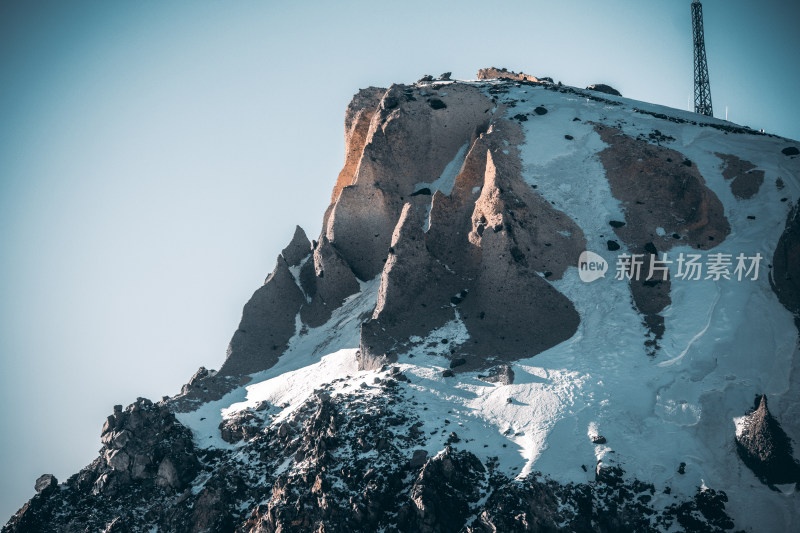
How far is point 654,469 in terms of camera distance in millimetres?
40875

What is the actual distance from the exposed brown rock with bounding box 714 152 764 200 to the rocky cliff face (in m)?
0.18

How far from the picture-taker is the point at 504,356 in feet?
174

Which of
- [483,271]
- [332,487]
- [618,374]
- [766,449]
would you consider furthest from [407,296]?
[766,449]

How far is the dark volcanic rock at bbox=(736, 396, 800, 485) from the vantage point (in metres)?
39.5

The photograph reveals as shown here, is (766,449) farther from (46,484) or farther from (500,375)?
(46,484)

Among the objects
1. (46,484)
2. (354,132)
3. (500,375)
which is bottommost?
(46,484)

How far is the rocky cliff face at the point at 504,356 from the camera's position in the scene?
134 ft

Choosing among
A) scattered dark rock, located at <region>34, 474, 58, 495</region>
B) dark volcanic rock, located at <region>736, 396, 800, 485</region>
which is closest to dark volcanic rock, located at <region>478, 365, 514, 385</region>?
dark volcanic rock, located at <region>736, 396, 800, 485</region>

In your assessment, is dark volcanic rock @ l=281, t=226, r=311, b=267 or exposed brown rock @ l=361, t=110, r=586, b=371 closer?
exposed brown rock @ l=361, t=110, r=586, b=371

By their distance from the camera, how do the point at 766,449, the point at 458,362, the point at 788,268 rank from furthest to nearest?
the point at 458,362 → the point at 788,268 → the point at 766,449

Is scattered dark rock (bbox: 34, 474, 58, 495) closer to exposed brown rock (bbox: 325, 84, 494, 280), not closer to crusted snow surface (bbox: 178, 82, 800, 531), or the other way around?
crusted snow surface (bbox: 178, 82, 800, 531)

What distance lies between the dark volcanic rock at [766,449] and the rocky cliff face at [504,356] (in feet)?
0.46

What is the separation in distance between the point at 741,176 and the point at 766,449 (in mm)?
29859

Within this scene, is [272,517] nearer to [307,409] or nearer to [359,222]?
[307,409]
